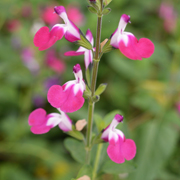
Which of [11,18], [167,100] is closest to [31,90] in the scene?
[11,18]

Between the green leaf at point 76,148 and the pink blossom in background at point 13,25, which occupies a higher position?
the green leaf at point 76,148

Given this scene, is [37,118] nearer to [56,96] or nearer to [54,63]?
[56,96]

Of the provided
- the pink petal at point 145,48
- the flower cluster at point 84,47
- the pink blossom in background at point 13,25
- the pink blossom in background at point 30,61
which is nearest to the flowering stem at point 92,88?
the flower cluster at point 84,47

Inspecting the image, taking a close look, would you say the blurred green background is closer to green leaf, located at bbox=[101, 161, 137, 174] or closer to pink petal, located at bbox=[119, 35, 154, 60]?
green leaf, located at bbox=[101, 161, 137, 174]

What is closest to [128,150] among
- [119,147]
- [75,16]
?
[119,147]

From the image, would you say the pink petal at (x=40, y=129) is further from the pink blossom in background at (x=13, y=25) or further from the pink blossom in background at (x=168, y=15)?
the pink blossom in background at (x=168, y=15)

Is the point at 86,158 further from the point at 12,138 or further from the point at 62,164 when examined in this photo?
the point at 12,138
